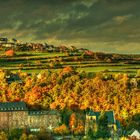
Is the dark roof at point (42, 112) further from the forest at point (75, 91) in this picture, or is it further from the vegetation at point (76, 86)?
the forest at point (75, 91)

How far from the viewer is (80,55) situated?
335 ft

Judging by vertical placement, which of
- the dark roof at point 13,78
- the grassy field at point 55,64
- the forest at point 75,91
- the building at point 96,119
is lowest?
the building at point 96,119

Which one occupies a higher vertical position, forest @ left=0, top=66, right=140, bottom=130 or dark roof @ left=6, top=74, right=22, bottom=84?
dark roof @ left=6, top=74, right=22, bottom=84

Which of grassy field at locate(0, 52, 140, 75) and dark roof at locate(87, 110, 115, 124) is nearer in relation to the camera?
dark roof at locate(87, 110, 115, 124)

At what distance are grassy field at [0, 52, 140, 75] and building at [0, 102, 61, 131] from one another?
12.5m

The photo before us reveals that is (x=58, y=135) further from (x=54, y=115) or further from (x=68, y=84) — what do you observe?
(x=68, y=84)

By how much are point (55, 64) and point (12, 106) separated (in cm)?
1542

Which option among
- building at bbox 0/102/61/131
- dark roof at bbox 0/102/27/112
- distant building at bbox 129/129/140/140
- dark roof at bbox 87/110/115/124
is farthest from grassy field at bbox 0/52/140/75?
distant building at bbox 129/129/140/140

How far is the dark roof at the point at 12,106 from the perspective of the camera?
83.2m

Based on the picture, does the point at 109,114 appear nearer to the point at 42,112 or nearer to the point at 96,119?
the point at 96,119

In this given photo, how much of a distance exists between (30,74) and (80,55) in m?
9.98

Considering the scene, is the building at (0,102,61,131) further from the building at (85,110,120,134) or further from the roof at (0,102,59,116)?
the building at (85,110,120,134)

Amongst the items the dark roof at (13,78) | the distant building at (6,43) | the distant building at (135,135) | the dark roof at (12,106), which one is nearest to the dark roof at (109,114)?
the distant building at (135,135)

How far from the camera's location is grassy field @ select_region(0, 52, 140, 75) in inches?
3740
